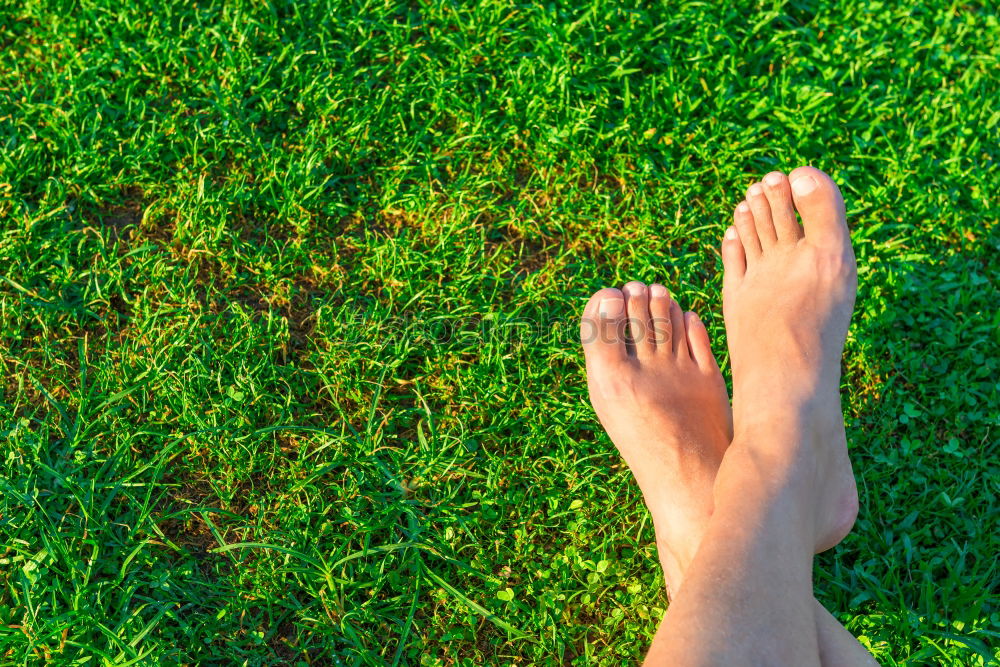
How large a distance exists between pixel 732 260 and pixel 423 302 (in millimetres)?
1068

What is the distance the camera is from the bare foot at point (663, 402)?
227 cm

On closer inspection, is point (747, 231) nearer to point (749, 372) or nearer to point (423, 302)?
point (749, 372)

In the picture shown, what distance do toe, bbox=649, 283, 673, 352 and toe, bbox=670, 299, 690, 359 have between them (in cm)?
1

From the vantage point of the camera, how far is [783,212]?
266 cm

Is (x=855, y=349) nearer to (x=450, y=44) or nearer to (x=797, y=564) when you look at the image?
(x=797, y=564)

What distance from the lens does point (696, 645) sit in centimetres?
171

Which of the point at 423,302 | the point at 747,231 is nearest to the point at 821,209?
the point at 747,231

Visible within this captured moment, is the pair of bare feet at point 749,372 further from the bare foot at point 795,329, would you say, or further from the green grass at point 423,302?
the green grass at point 423,302

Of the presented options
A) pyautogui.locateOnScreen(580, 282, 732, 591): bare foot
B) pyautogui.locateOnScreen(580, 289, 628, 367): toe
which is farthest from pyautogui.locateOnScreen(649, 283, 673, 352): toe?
pyautogui.locateOnScreen(580, 289, 628, 367): toe

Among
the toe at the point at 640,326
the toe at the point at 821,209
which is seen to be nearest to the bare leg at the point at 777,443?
the toe at the point at 821,209

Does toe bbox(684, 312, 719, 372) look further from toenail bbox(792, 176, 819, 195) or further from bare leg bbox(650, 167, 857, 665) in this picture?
toenail bbox(792, 176, 819, 195)

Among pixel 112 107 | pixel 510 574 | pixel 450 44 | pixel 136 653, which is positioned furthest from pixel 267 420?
pixel 450 44

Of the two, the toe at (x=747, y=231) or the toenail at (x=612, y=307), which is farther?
the toe at (x=747, y=231)

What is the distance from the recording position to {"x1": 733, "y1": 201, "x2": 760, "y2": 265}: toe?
8.79 feet
